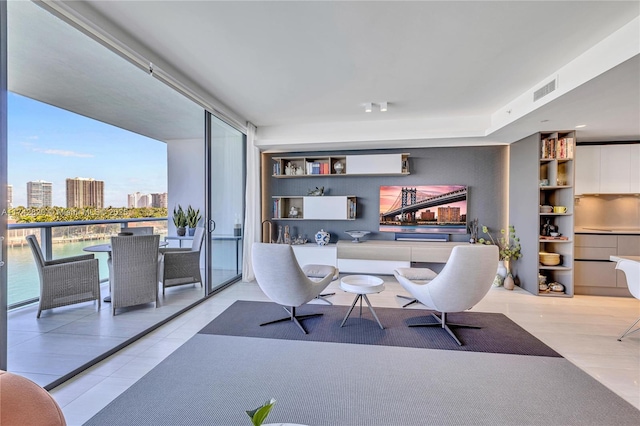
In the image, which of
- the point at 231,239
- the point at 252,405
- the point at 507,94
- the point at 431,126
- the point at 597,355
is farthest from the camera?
the point at 231,239

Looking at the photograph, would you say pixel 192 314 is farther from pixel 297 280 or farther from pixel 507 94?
pixel 507 94

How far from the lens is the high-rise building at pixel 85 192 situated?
4301mm

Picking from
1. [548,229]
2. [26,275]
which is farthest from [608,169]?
[26,275]

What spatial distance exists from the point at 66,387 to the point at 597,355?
4.22 meters

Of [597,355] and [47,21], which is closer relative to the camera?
[47,21]

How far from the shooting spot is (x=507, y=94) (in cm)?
358

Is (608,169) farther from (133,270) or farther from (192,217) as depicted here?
(192,217)

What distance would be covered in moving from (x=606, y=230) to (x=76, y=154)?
8.41 m

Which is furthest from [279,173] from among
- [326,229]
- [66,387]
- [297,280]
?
[66,387]

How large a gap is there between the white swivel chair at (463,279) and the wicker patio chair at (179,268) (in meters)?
3.28

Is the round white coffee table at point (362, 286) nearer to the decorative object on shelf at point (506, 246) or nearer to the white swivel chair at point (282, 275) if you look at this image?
the white swivel chair at point (282, 275)

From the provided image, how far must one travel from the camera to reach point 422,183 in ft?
16.9

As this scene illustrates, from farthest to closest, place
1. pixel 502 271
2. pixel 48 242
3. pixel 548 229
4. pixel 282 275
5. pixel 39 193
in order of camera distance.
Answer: pixel 502 271 → pixel 548 229 → pixel 48 242 → pixel 39 193 → pixel 282 275

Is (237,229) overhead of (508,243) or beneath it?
overhead
